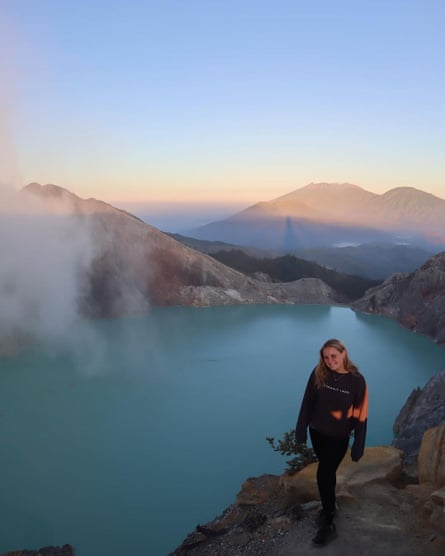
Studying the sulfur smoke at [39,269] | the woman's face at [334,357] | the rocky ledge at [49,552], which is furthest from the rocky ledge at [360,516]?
the sulfur smoke at [39,269]

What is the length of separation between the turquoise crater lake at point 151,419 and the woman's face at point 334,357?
7054 millimetres

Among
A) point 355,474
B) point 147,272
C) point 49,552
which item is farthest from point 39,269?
point 355,474

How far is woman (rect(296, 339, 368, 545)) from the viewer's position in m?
4.59

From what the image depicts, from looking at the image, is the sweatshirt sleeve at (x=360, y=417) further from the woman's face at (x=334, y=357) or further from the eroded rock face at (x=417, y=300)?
the eroded rock face at (x=417, y=300)

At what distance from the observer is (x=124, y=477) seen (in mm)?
12305

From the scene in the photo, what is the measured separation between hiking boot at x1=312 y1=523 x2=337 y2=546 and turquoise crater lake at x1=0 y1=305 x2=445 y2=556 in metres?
5.45

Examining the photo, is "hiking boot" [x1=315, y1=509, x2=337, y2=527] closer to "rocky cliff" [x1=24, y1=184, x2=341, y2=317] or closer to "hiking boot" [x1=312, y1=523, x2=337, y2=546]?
"hiking boot" [x1=312, y1=523, x2=337, y2=546]

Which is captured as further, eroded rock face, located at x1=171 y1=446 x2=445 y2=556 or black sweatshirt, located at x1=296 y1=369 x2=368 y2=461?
eroded rock face, located at x1=171 y1=446 x2=445 y2=556

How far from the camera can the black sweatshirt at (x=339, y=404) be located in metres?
4.60

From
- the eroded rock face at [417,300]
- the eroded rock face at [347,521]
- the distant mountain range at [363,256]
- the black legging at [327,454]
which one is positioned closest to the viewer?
the black legging at [327,454]

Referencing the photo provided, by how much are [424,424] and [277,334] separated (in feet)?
64.9

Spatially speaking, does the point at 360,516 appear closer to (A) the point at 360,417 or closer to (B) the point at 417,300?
(A) the point at 360,417

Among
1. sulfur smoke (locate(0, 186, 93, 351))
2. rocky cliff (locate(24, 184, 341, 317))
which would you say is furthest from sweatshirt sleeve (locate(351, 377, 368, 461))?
rocky cliff (locate(24, 184, 341, 317))

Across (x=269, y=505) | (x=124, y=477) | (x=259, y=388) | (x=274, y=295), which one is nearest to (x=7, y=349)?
(x=259, y=388)
